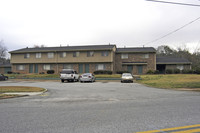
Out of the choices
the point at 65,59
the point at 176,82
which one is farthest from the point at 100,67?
the point at 176,82

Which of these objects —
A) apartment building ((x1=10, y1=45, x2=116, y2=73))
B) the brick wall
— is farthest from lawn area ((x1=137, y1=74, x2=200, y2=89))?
apartment building ((x1=10, y1=45, x2=116, y2=73))

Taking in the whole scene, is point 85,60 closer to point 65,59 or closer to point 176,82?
point 65,59

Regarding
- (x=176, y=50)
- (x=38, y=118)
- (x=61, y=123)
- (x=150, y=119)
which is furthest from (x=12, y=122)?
(x=176, y=50)

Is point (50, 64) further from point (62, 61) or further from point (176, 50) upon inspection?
point (176, 50)

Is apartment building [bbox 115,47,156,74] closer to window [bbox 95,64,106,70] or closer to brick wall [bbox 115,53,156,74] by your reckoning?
brick wall [bbox 115,53,156,74]

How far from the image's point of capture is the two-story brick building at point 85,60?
34.1 metres

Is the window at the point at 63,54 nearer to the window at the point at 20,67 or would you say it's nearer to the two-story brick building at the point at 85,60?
the two-story brick building at the point at 85,60

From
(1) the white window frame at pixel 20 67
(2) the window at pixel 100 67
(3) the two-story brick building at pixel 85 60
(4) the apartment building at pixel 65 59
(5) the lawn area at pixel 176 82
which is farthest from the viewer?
(1) the white window frame at pixel 20 67

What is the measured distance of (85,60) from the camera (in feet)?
113

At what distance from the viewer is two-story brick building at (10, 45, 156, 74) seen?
34.1 m

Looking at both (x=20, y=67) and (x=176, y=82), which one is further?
(x=20, y=67)

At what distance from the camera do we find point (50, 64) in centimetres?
3644

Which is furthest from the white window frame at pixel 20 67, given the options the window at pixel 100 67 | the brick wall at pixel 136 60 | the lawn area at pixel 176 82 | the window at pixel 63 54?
the lawn area at pixel 176 82

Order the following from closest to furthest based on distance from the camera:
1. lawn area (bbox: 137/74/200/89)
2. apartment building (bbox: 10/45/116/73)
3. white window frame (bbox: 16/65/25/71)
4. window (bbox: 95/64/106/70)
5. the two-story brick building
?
lawn area (bbox: 137/74/200/89) → apartment building (bbox: 10/45/116/73) → the two-story brick building → window (bbox: 95/64/106/70) → white window frame (bbox: 16/65/25/71)
